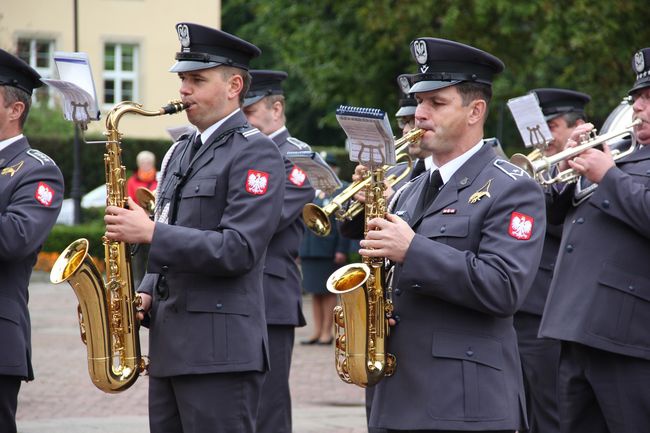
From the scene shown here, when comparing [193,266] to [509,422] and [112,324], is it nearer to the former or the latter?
[112,324]

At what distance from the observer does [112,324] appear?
545cm

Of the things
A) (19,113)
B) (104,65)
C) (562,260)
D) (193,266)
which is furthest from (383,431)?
(104,65)

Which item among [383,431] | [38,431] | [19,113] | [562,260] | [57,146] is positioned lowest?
[57,146]

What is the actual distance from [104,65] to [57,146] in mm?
9751

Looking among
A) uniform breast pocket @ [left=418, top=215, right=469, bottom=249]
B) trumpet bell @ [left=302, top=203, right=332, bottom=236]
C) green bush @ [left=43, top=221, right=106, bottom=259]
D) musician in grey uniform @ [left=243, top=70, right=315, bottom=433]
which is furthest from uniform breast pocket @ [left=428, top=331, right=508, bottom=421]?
green bush @ [left=43, top=221, right=106, bottom=259]

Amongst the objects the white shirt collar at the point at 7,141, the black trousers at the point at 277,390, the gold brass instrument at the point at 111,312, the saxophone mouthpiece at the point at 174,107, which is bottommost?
the black trousers at the point at 277,390

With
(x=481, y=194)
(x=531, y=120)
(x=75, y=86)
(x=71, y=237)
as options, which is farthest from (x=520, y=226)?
(x=71, y=237)

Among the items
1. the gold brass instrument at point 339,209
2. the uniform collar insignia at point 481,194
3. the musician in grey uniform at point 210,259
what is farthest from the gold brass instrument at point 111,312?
the uniform collar insignia at point 481,194

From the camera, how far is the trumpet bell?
6.46m

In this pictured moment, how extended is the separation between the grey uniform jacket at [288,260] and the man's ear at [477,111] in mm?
2206

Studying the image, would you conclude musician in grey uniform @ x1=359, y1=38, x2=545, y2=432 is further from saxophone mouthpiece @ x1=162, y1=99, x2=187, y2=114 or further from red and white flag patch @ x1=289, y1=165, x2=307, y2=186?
red and white flag patch @ x1=289, y1=165, x2=307, y2=186

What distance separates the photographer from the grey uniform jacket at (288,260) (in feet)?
23.4

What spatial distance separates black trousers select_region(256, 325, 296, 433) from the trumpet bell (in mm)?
866

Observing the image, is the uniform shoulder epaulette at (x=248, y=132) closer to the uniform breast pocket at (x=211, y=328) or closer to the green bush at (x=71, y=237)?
the uniform breast pocket at (x=211, y=328)
